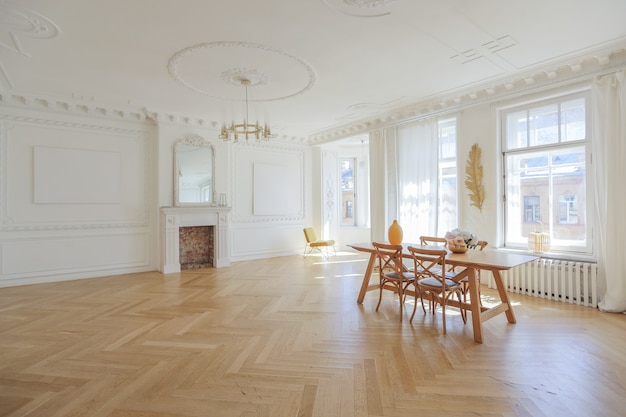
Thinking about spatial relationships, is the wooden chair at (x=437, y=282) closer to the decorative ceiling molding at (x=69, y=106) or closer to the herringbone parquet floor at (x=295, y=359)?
the herringbone parquet floor at (x=295, y=359)

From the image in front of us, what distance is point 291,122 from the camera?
709 cm

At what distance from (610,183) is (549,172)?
29.3 inches

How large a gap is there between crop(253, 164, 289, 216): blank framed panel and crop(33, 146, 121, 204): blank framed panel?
2.85 m

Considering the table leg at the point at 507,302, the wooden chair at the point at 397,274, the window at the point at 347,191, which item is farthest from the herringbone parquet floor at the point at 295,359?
the window at the point at 347,191

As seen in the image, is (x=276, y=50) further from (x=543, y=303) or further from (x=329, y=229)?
(x=329, y=229)

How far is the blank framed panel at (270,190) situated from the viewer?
311 inches

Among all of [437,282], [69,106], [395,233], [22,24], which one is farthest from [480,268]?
[69,106]

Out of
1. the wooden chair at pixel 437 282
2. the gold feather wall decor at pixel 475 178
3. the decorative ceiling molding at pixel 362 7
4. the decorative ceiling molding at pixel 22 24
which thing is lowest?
the wooden chair at pixel 437 282

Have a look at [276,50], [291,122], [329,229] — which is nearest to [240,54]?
[276,50]

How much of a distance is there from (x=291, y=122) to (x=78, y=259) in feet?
15.4

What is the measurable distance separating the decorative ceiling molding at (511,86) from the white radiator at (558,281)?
2357 mm

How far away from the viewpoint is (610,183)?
3.91 metres

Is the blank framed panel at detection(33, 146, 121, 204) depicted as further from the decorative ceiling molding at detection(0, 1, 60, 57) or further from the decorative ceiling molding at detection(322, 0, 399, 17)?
the decorative ceiling molding at detection(322, 0, 399, 17)

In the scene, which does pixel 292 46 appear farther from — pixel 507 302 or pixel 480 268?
pixel 507 302
